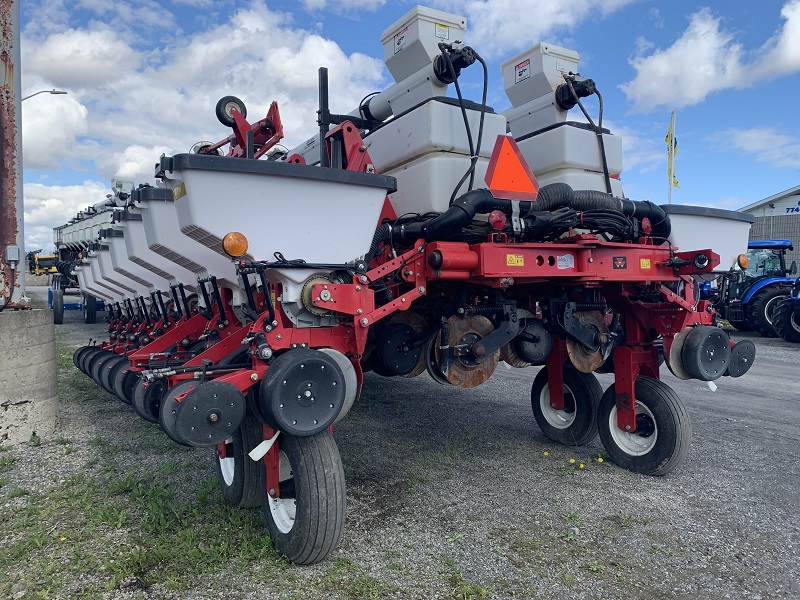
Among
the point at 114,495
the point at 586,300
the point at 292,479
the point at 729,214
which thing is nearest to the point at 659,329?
the point at 586,300

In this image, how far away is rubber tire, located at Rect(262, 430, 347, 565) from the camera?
272cm

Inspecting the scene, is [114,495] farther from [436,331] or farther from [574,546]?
[574,546]

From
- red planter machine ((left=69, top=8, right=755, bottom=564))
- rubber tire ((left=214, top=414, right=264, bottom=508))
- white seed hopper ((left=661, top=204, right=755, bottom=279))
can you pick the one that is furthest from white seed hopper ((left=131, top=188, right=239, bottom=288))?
white seed hopper ((left=661, top=204, right=755, bottom=279))

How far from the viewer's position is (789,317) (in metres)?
12.1

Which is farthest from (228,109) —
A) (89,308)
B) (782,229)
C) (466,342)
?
(782,229)

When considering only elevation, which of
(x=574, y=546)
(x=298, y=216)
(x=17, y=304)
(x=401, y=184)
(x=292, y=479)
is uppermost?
(x=401, y=184)

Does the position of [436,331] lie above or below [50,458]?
above

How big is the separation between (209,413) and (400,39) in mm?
2837

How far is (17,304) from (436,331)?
149 inches

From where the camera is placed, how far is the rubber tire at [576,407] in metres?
4.53

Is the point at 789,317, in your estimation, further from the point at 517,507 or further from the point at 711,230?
the point at 517,507

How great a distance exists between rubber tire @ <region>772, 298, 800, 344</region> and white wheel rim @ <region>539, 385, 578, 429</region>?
9.64m

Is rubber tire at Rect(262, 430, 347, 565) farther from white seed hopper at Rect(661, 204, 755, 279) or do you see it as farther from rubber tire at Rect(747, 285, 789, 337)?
rubber tire at Rect(747, 285, 789, 337)

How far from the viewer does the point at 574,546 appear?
117 inches
